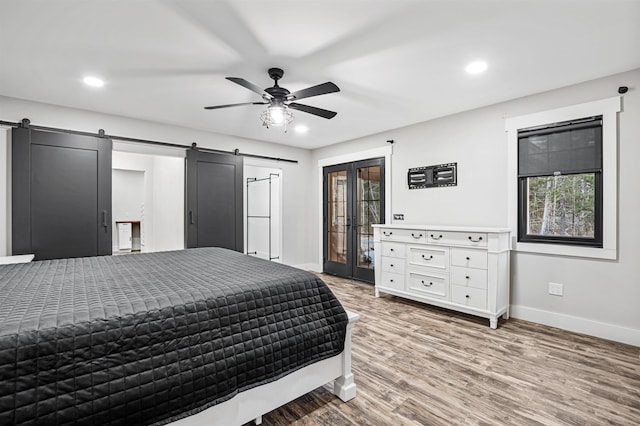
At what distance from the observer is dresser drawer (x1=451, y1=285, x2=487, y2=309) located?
10.5 feet

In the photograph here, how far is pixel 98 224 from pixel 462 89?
4.41m

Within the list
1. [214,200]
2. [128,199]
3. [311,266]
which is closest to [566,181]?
[311,266]

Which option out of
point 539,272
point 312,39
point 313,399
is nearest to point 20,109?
point 312,39

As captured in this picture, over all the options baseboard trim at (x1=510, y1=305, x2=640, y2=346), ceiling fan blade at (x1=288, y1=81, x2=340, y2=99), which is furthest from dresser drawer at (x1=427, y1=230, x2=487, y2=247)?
ceiling fan blade at (x1=288, y1=81, x2=340, y2=99)

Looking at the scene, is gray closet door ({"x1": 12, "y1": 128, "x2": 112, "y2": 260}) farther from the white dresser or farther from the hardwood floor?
the white dresser

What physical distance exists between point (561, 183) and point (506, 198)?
507 millimetres

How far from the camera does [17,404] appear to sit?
Answer: 1.01 m

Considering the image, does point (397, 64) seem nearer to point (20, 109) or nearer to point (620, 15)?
point (620, 15)

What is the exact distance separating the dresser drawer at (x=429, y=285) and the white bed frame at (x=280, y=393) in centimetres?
195

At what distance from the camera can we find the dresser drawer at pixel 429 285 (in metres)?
3.54

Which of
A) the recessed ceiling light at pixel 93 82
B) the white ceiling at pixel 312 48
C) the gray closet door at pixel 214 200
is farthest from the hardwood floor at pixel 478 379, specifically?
the recessed ceiling light at pixel 93 82

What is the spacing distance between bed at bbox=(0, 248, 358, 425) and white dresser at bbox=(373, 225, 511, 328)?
1960mm

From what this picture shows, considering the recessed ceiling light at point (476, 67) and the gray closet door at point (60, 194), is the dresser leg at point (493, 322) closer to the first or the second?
the recessed ceiling light at point (476, 67)

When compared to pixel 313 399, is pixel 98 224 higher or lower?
higher
